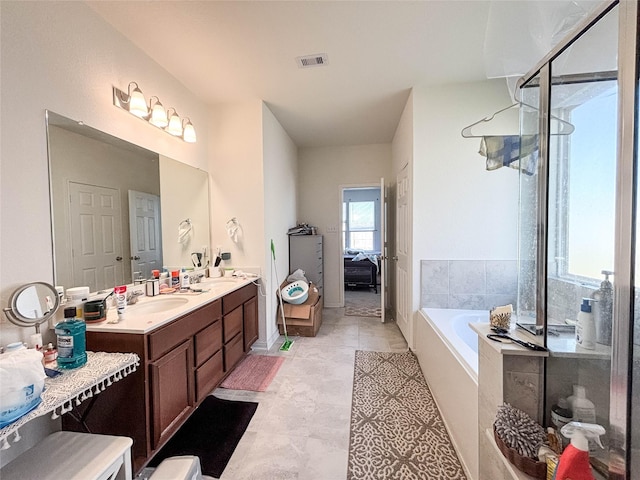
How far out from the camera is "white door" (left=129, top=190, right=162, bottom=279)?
1922 millimetres

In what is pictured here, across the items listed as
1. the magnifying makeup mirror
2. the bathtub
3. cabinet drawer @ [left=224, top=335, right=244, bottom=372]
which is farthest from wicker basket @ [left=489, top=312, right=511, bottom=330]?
the magnifying makeup mirror

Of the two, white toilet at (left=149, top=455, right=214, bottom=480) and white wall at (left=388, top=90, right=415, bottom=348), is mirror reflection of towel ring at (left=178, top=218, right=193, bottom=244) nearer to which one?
white toilet at (left=149, top=455, right=214, bottom=480)

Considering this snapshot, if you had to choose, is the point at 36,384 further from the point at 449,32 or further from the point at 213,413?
the point at 449,32

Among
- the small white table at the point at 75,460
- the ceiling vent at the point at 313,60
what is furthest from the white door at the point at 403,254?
the small white table at the point at 75,460

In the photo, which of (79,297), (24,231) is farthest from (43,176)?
(79,297)

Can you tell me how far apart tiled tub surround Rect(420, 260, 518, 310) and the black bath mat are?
1.87 meters

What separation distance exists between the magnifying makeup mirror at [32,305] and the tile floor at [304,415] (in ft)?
4.00

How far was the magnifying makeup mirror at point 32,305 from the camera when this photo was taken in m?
1.17

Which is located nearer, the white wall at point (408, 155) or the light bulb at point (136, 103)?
the light bulb at point (136, 103)

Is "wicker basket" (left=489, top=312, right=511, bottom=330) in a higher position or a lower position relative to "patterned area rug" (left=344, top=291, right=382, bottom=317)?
higher

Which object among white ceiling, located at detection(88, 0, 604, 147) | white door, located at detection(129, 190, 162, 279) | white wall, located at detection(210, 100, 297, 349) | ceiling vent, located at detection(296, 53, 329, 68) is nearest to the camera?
white ceiling, located at detection(88, 0, 604, 147)

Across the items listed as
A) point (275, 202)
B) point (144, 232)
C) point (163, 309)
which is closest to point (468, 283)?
point (275, 202)

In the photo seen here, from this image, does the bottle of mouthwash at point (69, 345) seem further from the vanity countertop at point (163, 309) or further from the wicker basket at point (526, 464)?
the wicker basket at point (526, 464)

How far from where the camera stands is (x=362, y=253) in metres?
6.01
